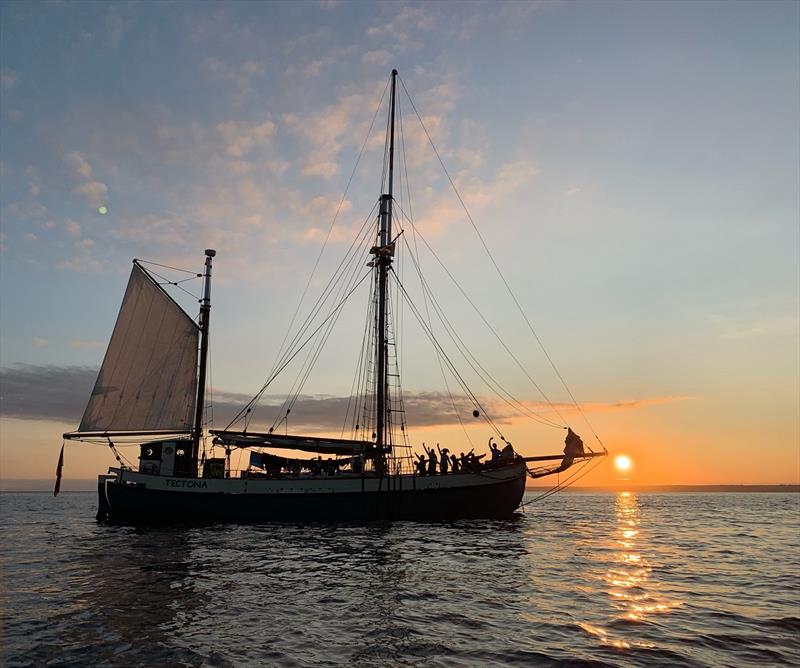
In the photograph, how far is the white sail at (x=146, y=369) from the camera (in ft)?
129

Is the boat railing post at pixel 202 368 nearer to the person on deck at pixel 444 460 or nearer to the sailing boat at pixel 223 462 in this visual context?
the sailing boat at pixel 223 462

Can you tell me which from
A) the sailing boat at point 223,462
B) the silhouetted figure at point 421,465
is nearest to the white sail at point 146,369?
the sailing boat at point 223,462

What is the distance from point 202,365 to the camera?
1667 inches

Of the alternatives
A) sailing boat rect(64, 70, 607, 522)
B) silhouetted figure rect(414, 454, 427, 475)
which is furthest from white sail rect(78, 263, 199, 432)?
silhouetted figure rect(414, 454, 427, 475)

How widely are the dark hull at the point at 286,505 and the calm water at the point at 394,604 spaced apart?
8.45 meters

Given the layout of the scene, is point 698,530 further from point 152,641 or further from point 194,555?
point 152,641

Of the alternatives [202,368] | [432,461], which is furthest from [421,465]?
[202,368]

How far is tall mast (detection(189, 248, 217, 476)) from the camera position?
132ft

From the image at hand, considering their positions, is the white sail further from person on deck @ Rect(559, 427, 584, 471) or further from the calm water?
person on deck @ Rect(559, 427, 584, 471)

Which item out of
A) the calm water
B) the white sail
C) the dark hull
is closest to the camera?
the calm water

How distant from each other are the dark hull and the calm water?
333 inches

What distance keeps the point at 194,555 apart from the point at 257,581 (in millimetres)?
6836

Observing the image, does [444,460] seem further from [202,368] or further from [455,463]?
[202,368]

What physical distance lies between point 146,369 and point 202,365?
13.0 feet
